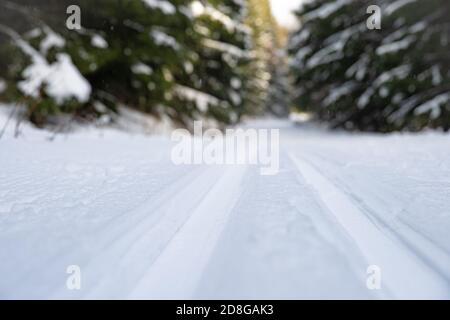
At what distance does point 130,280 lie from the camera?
1805 millimetres

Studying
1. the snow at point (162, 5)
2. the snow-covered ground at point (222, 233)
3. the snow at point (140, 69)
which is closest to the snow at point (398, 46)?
the snow at point (162, 5)

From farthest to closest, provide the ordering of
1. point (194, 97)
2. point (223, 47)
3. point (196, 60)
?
point (223, 47)
point (194, 97)
point (196, 60)

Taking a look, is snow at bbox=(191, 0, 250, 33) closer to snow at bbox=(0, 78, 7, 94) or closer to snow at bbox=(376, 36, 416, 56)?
snow at bbox=(376, 36, 416, 56)

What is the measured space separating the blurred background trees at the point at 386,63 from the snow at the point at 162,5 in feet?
23.8

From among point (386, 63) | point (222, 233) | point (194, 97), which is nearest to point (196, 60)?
point (194, 97)

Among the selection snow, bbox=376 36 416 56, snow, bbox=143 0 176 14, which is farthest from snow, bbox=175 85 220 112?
snow, bbox=376 36 416 56

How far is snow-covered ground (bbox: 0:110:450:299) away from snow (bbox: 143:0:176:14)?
5.66m

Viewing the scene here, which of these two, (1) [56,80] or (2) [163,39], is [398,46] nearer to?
(2) [163,39]

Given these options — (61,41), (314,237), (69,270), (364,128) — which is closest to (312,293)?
(314,237)

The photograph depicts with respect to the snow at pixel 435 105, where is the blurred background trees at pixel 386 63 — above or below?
above

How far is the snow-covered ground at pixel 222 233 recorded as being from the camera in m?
1.75

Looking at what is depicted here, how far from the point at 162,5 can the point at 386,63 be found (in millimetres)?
8043

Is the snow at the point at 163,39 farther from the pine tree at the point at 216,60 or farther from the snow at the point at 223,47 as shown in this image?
the snow at the point at 223,47

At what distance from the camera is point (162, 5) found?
8812 mm
